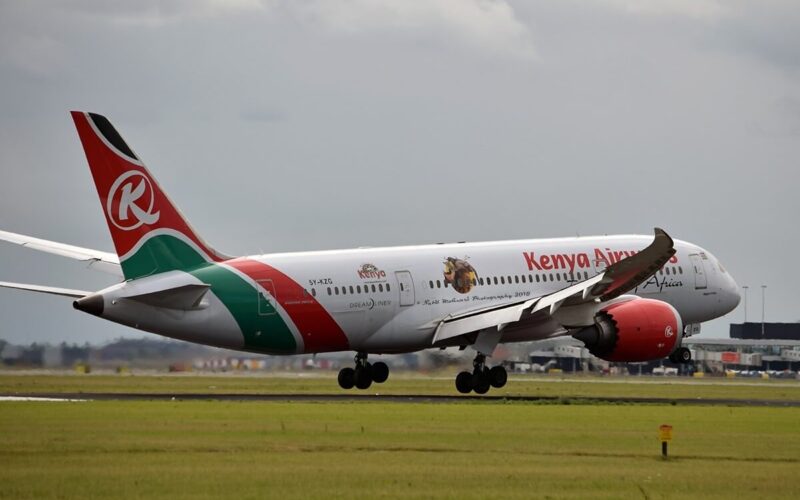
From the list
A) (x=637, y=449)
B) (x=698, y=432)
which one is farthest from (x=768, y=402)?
(x=637, y=449)

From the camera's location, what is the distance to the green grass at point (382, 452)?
26.7 m

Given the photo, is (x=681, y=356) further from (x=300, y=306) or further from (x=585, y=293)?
(x=300, y=306)

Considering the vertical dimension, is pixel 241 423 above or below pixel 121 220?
below

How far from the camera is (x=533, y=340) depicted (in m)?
56.2

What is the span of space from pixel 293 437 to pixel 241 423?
12.7ft

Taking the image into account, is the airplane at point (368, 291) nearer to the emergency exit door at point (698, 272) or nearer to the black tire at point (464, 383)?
the black tire at point (464, 383)

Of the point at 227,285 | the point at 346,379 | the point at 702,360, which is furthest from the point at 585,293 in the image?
the point at 702,360

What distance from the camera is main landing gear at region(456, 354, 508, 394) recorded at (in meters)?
54.9

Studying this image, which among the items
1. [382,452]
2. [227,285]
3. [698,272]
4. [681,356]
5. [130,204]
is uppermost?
[130,204]

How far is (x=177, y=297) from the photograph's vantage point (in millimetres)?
49375

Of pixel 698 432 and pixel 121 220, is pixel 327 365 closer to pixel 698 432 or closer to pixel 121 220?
pixel 121 220

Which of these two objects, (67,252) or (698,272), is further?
(698,272)

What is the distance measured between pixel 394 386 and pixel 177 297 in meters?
13.3

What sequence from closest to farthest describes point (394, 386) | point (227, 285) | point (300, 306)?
point (227, 285)
point (300, 306)
point (394, 386)
